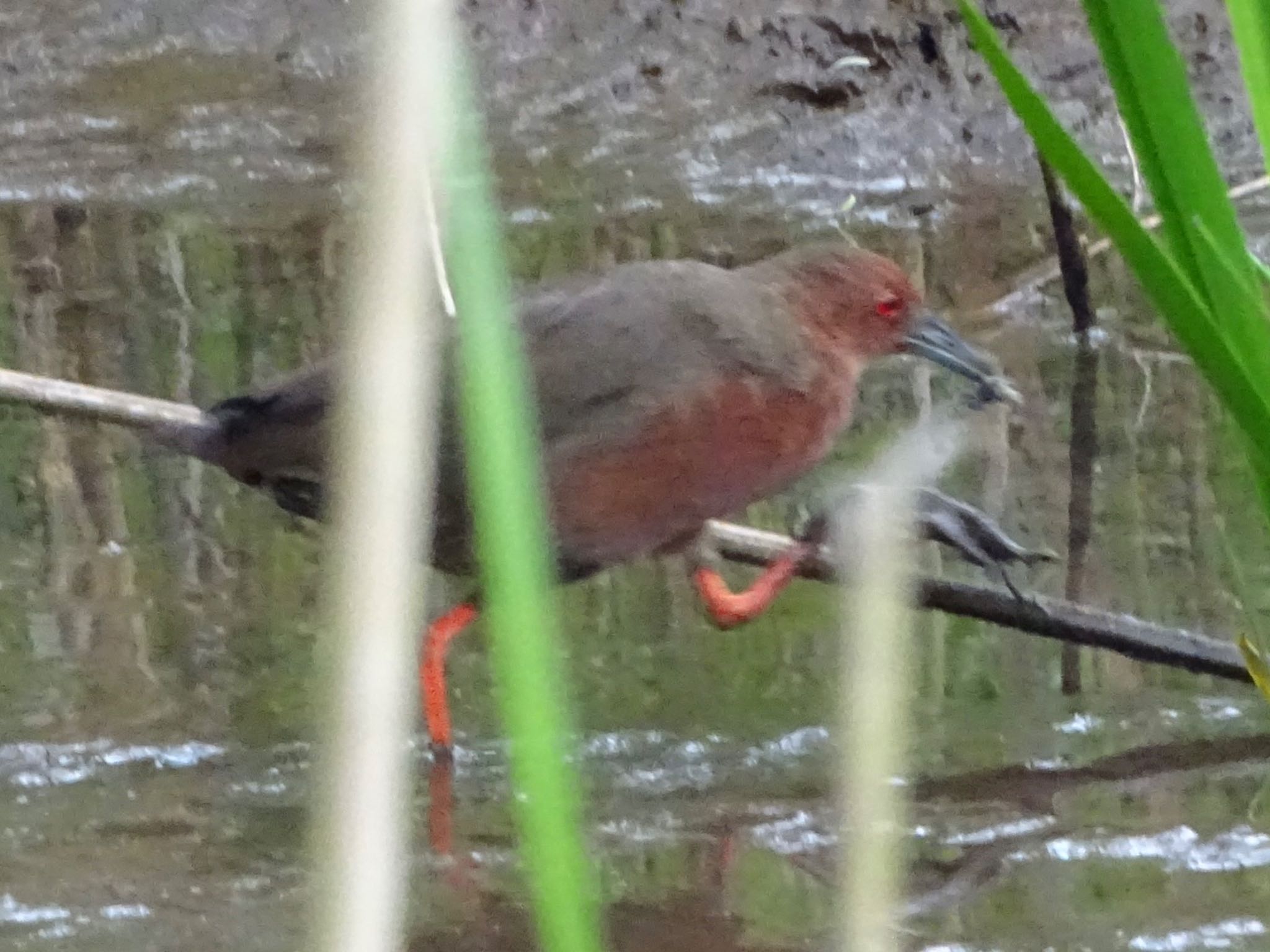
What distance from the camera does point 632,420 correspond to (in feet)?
9.61

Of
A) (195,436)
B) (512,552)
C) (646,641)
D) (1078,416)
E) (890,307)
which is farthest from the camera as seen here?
(1078,416)

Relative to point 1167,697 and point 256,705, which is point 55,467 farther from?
point 1167,697

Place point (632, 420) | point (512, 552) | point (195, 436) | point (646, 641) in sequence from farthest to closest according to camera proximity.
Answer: point (646, 641), point (195, 436), point (632, 420), point (512, 552)

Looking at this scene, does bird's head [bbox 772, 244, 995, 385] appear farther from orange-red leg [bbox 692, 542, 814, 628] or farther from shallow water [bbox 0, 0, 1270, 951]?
shallow water [bbox 0, 0, 1270, 951]

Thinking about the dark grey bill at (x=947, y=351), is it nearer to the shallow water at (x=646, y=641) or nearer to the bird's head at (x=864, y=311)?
the bird's head at (x=864, y=311)

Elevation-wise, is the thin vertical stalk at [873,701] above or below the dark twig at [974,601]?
below

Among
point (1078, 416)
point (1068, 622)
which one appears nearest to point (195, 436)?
point (1068, 622)

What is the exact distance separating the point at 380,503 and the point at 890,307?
290 cm

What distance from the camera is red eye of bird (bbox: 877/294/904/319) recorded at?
136 inches

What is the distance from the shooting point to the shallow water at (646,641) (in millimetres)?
2664

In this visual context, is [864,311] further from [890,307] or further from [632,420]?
[632,420]

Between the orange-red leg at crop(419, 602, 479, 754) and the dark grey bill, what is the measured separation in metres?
0.96

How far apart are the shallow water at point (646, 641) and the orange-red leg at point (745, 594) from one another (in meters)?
0.12

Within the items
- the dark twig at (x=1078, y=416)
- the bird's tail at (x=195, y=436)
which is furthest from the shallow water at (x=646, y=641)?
the bird's tail at (x=195, y=436)
